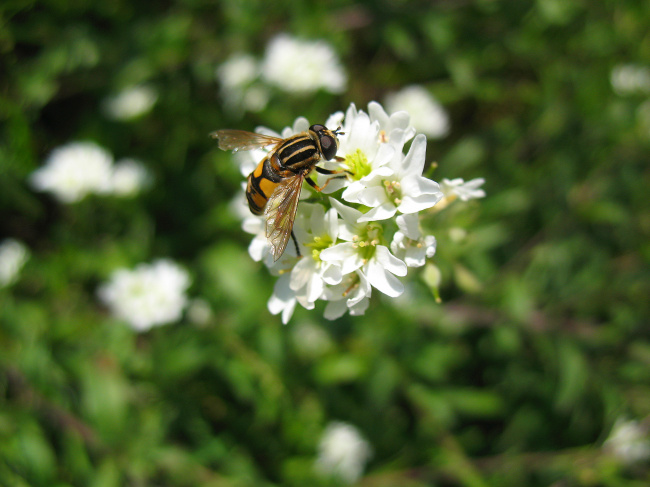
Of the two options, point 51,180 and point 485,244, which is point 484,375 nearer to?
point 485,244

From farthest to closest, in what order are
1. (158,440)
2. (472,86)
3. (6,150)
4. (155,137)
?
(155,137)
(472,86)
(6,150)
(158,440)

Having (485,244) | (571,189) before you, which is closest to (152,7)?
(485,244)

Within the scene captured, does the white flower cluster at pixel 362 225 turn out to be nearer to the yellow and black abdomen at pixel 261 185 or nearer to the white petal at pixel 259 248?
the white petal at pixel 259 248

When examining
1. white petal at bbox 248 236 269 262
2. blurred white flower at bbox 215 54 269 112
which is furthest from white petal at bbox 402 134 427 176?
blurred white flower at bbox 215 54 269 112

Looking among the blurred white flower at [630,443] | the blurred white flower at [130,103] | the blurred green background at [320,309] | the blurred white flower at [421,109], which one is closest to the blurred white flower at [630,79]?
the blurred green background at [320,309]

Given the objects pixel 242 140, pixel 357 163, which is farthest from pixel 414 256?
pixel 242 140

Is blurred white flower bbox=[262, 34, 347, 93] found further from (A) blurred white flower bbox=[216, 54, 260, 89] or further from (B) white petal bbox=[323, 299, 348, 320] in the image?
(B) white petal bbox=[323, 299, 348, 320]
